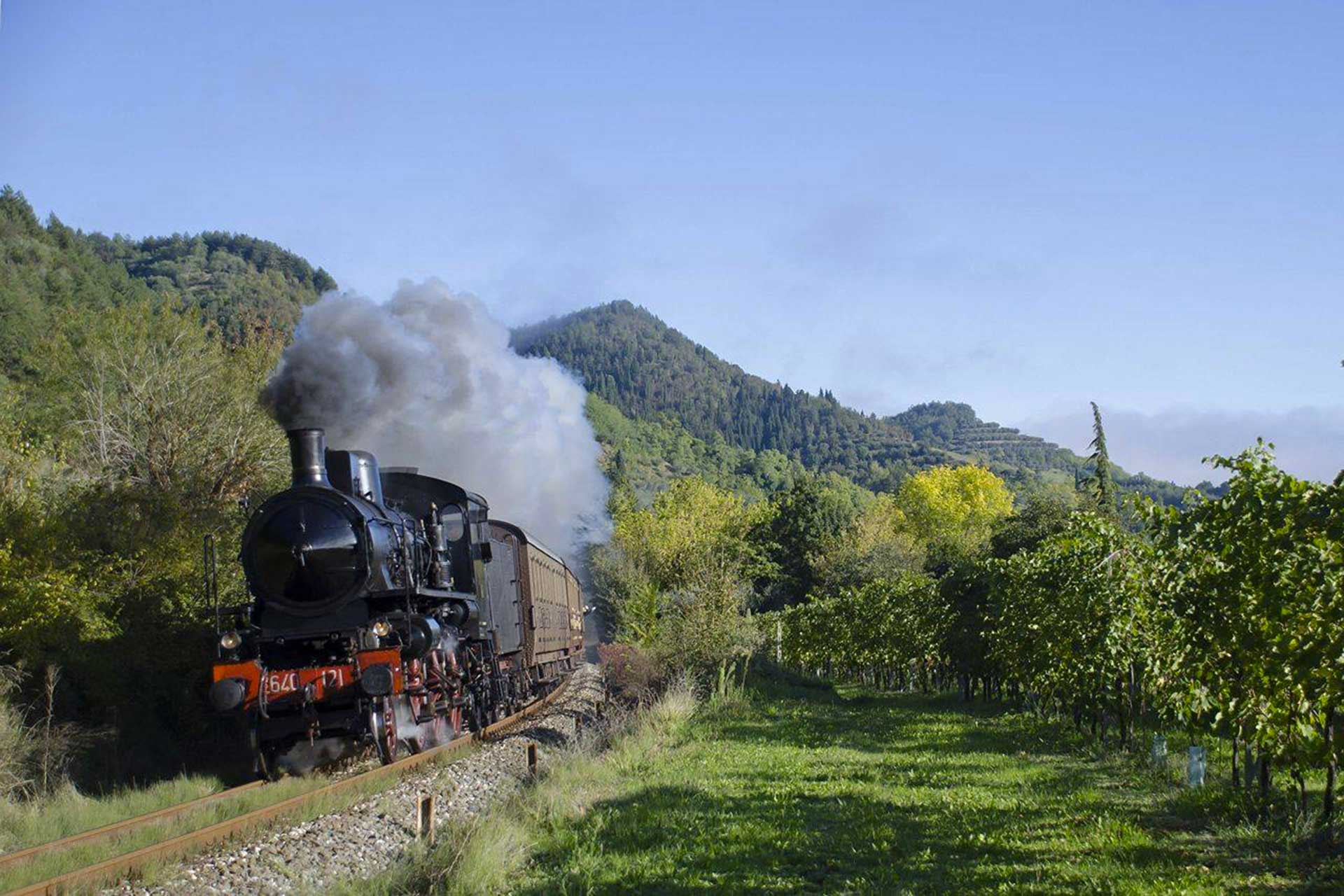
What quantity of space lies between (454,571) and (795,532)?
59320 mm

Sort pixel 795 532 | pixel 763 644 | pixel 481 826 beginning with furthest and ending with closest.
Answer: pixel 795 532 → pixel 763 644 → pixel 481 826

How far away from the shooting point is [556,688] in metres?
32.6

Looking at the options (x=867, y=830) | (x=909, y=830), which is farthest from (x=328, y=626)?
(x=909, y=830)

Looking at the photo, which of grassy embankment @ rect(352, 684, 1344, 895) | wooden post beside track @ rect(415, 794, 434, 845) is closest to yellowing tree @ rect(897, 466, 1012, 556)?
grassy embankment @ rect(352, 684, 1344, 895)

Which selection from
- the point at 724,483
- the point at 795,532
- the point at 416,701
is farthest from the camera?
the point at 724,483

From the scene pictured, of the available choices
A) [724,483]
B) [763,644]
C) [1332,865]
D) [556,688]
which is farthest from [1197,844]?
[724,483]

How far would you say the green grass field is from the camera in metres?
8.22

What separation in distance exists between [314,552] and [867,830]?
798cm

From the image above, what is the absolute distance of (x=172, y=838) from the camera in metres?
10.5

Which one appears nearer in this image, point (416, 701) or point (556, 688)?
point (416, 701)

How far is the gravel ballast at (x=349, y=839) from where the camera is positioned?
927 centimetres

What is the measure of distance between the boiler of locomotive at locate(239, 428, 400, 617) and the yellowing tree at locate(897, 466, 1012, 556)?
79258 millimetres

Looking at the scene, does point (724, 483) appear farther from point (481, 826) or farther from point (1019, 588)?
point (481, 826)

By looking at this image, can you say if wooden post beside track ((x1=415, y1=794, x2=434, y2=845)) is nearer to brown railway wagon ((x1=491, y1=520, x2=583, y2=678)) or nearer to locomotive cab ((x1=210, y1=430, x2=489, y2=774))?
locomotive cab ((x1=210, y1=430, x2=489, y2=774))
